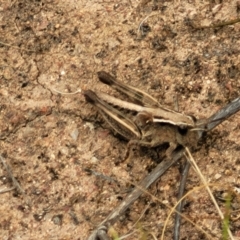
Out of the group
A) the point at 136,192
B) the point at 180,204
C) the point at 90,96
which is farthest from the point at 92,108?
the point at 180,204

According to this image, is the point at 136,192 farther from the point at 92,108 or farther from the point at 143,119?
the point at 92,108

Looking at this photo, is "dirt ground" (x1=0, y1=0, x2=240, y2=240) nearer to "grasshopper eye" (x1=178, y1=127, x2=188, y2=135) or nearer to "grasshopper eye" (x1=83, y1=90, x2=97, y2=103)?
"grasshopper eye" (x1=83, y1=90, x2=97, y2=103)

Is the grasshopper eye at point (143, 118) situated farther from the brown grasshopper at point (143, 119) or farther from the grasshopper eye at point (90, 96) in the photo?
the grasshopper eye at point (90, 96)

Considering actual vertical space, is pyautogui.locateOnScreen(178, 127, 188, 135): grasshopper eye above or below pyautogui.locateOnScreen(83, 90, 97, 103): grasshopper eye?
below

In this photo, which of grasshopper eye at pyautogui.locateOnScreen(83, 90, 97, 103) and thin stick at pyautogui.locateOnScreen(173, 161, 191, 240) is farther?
grasshopper eye at pyautogui.locateOnScreen(83, 90, 97, 103)

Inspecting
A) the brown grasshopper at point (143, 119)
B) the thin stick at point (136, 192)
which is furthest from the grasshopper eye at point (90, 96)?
the thin stick at point (136, 192)

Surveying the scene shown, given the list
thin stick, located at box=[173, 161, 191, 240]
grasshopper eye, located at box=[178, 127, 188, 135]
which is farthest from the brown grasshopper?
thin stick, located at box=[173, 161, 191, 240]

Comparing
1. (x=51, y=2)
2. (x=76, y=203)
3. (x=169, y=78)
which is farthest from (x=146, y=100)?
(x=51, y=2)
